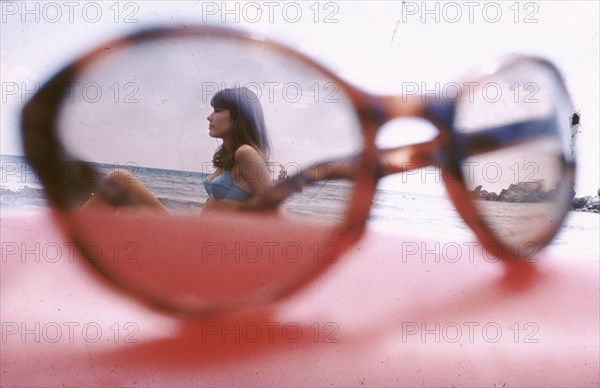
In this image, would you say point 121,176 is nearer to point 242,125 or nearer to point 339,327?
point 242,125

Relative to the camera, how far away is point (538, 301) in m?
1.12

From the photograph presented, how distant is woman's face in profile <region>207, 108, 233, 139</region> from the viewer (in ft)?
3.46

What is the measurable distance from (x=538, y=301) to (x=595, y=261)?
0.14 m

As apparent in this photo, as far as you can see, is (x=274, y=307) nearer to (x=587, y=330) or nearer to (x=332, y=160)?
(x=332, y=160)

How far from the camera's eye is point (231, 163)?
3.49ft

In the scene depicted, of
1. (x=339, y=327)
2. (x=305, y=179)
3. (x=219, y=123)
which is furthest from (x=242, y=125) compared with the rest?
(x=339, y=327)

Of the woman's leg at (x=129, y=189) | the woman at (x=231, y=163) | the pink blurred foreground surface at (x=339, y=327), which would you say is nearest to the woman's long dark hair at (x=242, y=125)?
the woman at (x=231, y=163)

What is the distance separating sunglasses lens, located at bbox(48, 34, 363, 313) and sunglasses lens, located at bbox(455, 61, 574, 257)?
0.82ft

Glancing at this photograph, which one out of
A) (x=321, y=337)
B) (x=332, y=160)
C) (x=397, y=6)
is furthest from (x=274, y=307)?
(x=397, y=6)

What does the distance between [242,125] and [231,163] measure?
0.07 m

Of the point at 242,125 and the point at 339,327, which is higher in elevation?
the point at 242,125

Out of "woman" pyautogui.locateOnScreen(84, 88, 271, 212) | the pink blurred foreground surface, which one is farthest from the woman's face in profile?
the pink blurred foreground surface

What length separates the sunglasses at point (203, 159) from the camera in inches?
41.3

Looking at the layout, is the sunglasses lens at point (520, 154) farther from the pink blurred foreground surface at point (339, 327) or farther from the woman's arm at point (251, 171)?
the woman's arm at point (251, 171)
